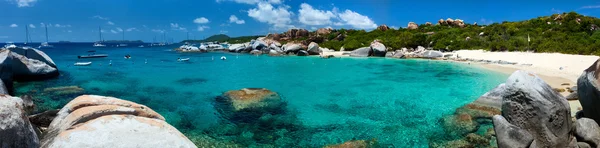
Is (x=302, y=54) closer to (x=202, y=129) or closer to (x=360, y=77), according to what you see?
(x=360, y=77)

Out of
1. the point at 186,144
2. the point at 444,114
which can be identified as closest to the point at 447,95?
the point at 444,114

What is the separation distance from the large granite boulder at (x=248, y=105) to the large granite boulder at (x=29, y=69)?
1430cm

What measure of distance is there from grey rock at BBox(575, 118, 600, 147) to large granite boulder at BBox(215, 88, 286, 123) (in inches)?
Result: 365

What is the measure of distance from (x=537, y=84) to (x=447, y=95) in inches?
334

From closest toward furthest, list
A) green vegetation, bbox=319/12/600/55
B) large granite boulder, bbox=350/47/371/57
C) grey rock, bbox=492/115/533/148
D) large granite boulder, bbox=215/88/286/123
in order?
grey rock, bbox=492/115/533/148, large granite boulder, bbox=215/88/286/123, green vegetation, bbox=319/12/600/55, large granite boulder, bbox=350/47/371/57

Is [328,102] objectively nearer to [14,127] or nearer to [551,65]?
[14,127]

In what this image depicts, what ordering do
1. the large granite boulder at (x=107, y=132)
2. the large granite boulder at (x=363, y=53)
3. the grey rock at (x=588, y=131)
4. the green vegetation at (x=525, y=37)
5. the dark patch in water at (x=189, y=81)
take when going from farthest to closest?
1. the large granite boulder at (x=363, y=53)
2. the green vegetation at (x=525, y=37)
3. the dark patch in water at (x=189, y=81)
4. the grey rock at (x=588, y=131)
5. the large granite boulder at (x=107, y=132)

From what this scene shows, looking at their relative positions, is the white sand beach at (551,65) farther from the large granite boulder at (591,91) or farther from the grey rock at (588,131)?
the grey rock at (588,131)

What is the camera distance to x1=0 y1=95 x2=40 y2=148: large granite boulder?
4.27 meters

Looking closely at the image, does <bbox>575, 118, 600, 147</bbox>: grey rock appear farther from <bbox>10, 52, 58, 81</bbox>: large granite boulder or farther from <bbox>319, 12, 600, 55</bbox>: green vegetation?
<bbox>319, 12, 600, 55</bbox>: green vegetation

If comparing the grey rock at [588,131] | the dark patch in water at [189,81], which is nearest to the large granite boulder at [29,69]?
the dark patch in water at [189,81]

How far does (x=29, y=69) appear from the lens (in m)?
21.7

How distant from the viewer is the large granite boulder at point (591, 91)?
801 cm

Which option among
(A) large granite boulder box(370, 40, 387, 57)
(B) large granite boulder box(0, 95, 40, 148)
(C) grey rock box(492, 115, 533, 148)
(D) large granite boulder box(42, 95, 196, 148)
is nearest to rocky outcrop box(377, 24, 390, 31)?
(A) large granite boulder box(370, 40, 387, 57)
